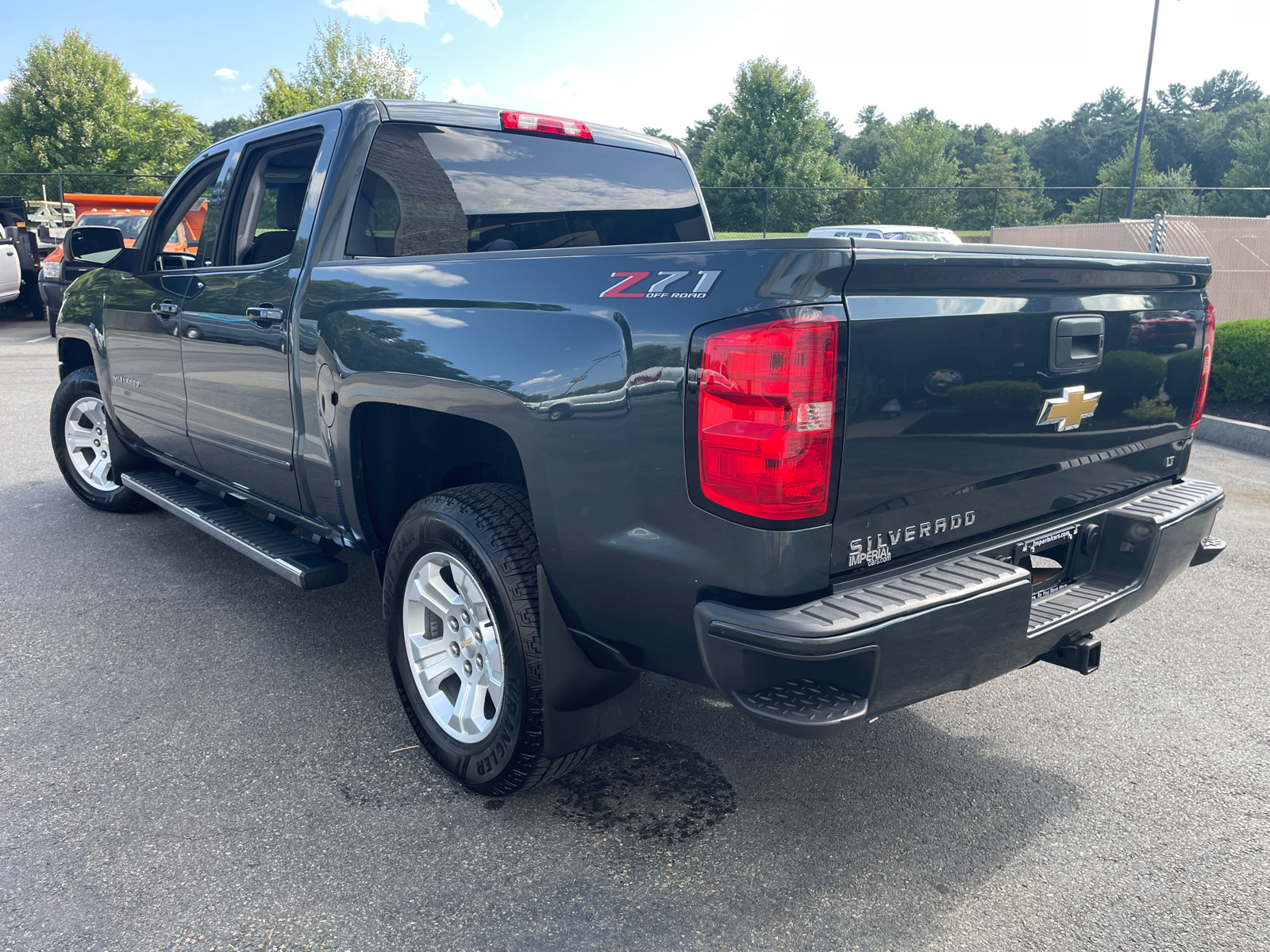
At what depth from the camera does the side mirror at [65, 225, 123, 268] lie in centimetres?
466

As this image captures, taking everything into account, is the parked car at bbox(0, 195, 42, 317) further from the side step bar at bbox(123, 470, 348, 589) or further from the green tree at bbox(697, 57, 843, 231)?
the green tree at bbox(697, 57, 843, 231)

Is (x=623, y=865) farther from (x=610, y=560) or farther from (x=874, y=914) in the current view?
(x=610, y=560)

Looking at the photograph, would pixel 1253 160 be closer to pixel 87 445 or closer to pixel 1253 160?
pixel 1253 160

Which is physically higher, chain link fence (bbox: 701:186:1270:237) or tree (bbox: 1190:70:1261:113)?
tree (bbox: 1190:70:1261:113)

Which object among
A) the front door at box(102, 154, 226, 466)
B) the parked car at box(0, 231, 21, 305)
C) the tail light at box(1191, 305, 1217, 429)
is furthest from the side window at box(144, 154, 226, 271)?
the parked car at box(0, 231, 21, 305)

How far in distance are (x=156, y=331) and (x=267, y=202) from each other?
3.01 feet

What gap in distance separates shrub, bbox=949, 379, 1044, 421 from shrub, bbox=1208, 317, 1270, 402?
8.50m

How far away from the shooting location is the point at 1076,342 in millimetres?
2473

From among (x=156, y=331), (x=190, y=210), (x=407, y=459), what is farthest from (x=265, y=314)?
(x=190, y=210)

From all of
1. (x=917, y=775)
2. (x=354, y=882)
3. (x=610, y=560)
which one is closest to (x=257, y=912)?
(x=354, y=882)

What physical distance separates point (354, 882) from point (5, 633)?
249cm

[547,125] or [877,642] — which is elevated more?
[547,125]

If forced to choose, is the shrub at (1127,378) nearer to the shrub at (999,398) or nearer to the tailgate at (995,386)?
the tailgate at (995,386)

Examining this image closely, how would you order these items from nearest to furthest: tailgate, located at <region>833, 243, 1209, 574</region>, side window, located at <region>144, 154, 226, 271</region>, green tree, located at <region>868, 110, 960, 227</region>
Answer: tailgate, located at <region>833, 243, 1209, 574</region> < side window, located at <region>144, 154, 226, 271</region> < green tree, located at <region>868, 110, 960, 227</region>
